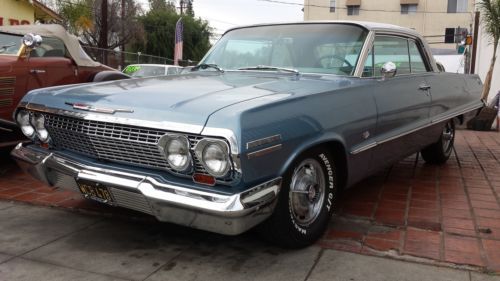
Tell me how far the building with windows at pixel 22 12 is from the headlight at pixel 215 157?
17453 millimetres

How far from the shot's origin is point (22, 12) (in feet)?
64.5

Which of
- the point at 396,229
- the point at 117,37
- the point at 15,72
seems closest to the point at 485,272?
the point at 396,229

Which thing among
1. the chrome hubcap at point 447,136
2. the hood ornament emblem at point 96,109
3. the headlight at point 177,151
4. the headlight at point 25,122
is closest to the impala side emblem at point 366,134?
the headlight at point 177,151

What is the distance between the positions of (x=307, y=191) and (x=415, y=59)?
2486 millimetres

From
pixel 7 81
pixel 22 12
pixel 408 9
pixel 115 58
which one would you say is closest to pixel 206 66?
pixel 7 81

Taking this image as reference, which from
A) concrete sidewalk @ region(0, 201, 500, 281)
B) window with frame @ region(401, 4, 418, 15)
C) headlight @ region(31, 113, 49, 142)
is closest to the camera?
concrete sidewalk @ region(0, 201, 500, 281)

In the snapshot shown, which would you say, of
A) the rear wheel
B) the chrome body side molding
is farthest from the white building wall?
the rear wheel

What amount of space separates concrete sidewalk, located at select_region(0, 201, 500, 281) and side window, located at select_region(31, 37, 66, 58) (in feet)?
9.45

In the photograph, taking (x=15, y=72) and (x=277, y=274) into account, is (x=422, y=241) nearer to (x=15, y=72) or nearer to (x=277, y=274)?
(x=277, y=274)

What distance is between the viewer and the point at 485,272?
3219mm

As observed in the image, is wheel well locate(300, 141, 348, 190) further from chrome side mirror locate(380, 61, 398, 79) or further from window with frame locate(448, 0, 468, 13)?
window with frame locate(448, 0, 468, 13)

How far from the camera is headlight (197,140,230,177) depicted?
286 centimetres

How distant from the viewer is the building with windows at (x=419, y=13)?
138 ft

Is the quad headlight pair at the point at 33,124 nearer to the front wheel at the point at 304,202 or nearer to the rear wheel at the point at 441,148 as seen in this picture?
the front wheel at the point at 304,202
